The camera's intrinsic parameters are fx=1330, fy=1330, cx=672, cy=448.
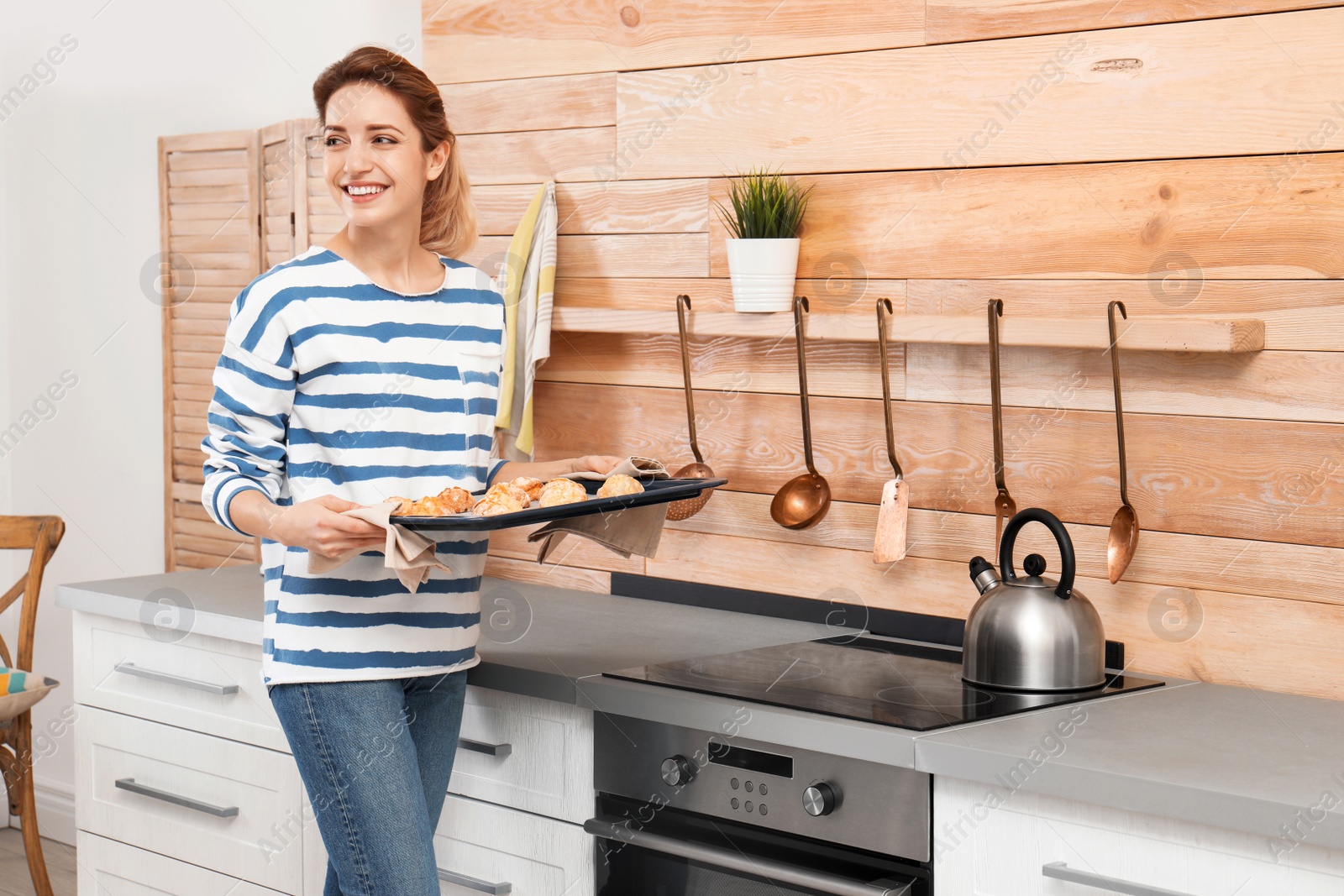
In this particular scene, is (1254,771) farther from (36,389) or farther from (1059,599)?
(36,389)

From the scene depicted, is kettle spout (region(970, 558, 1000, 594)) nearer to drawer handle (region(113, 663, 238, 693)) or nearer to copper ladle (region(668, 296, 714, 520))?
copper ladle (region(668, 296, 714, 520))

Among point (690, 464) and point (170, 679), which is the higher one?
point (690, 464)

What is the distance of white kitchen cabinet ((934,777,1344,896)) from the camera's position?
47.9 inches

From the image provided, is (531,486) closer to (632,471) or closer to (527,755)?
(632,471)

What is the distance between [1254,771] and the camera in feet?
4.22

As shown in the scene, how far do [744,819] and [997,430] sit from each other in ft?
2.13

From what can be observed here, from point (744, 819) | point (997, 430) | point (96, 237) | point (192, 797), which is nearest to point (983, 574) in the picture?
point (997, 430)

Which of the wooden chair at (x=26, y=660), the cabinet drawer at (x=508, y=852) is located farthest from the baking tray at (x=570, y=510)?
the wooden chair at (x=26, y=660)

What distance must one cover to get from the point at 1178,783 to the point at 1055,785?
119 mm

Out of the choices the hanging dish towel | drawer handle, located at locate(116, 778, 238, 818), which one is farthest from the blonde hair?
drawer handle, located at locate(116, 778, 238, 818)

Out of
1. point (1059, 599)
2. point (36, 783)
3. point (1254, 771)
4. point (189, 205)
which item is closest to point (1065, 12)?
point (1059, 599)

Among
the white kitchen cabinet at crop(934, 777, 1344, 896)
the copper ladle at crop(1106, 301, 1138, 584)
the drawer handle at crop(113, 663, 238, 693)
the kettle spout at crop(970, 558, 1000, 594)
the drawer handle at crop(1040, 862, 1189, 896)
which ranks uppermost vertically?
the copper ladle at crop(1106, 301, 1138, 584)

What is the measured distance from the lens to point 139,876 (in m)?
2.22

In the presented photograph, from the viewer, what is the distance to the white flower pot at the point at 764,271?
1996 mm
